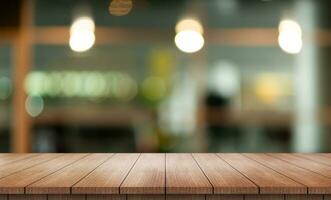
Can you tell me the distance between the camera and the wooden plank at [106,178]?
5.74ft

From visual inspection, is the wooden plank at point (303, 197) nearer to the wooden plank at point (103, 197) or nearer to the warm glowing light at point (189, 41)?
the wooden plank at point (103, 197)

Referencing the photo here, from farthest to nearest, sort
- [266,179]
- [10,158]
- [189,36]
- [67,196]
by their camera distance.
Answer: [189,36] → [10,158] → [266,179] → [67,196]

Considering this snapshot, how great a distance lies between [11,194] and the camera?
1.79 m

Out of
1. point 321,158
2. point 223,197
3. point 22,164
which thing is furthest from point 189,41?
point 223,197

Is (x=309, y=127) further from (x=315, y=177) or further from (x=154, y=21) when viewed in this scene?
(x=315, y=177)

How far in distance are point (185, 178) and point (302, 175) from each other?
0.48m

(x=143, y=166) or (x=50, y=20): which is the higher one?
(x=50, y=20)

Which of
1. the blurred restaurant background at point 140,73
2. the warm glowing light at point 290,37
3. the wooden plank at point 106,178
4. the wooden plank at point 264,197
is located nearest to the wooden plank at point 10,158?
the wooden plank at point 106,178

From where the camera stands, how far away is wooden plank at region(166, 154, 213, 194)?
5.79 feet

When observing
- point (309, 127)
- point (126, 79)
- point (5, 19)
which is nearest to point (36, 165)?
point (126, 79)

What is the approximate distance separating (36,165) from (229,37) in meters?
3.28

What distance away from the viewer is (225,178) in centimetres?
196

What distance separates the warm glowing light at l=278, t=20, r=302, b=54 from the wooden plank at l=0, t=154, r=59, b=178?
3.26 metres

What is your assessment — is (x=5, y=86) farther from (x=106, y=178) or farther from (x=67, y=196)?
(x=67, y=196)
